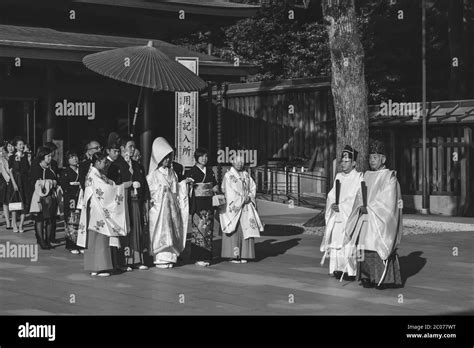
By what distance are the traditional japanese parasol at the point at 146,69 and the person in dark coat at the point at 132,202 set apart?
3.93 feet

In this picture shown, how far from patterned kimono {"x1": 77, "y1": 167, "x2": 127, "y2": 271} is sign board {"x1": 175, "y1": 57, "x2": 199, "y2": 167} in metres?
5.98

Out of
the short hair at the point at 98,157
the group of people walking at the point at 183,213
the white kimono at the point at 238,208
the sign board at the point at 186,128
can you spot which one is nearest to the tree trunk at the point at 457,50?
the sign board at the point at 186,128

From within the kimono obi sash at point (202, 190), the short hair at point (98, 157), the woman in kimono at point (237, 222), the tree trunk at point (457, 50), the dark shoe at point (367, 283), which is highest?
the tree trunk at point (457, 50)

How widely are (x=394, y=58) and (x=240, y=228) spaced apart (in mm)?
17659

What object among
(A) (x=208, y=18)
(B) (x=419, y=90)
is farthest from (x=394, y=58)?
(A) (x=208, y=18)

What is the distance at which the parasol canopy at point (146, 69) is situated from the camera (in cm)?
1312

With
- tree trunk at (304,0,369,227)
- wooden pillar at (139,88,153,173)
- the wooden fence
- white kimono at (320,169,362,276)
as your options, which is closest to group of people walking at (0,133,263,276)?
white kimono at (320,169,362,276)

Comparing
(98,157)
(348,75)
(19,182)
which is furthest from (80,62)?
(98,157)

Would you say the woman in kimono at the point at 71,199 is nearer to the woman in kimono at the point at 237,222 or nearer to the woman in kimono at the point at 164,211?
the woman in kimono at the point at 164,211

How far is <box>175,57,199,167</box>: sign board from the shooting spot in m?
17.8

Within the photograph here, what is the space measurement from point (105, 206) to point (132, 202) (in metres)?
0.69

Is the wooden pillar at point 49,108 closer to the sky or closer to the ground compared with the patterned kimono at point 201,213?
closer to the sky

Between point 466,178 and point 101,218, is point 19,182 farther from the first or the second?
point 466,178

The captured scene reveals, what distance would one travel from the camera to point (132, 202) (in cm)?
1223
